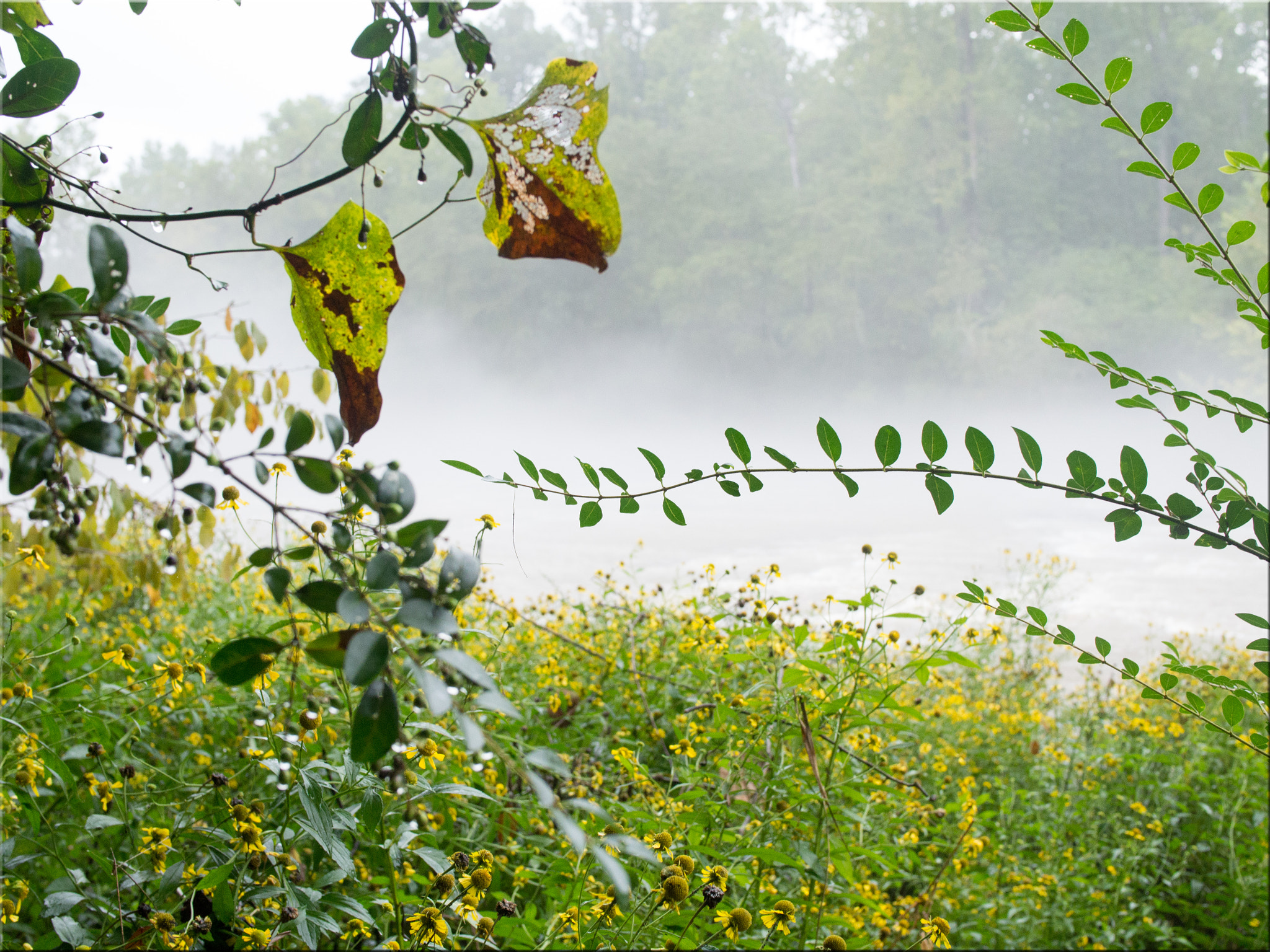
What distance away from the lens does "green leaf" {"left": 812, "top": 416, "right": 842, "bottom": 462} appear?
461 millimetres

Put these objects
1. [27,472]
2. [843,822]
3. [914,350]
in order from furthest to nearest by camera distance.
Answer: [914,350] < [843,822] < [27,472]

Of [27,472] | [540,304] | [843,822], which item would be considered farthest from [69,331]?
[540,304]

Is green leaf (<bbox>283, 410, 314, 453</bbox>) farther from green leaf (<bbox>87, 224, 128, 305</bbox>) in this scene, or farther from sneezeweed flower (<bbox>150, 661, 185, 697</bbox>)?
sneezeweed flower (<bbox>150, 661, 185, 697</bbox>)

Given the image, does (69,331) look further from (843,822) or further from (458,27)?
(843,822)

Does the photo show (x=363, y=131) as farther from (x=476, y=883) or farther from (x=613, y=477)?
(x=476, y=883)

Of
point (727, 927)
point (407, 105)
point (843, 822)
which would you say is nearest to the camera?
point (407, 105)

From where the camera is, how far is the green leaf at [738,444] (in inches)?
18.4

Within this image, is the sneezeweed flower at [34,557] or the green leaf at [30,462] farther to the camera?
the sneezeweed flower at [34,557]

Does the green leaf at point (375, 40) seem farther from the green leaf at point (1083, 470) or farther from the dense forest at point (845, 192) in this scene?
the dense forest at point (845, 192)

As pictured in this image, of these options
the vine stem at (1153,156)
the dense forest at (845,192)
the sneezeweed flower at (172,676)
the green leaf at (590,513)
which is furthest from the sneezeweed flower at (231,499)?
the dense forest at (845,192)

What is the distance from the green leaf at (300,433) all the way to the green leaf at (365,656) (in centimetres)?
7

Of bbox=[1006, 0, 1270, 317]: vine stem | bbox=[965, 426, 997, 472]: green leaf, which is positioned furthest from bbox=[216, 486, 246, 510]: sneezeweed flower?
bbox=[1006, 0, 1270, 317]: vine stem

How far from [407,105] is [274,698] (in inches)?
22.1

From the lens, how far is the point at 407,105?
351 millimetres
